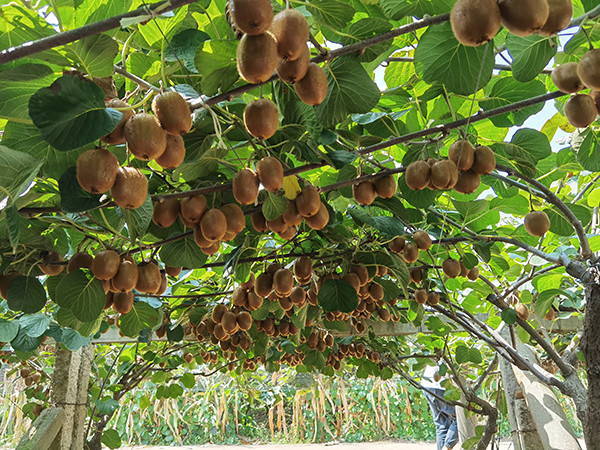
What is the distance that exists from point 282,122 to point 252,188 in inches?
9.6

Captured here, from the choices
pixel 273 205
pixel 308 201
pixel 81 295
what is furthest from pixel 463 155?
pixel 81 295

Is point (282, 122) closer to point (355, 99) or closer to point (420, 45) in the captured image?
point (355, 99)

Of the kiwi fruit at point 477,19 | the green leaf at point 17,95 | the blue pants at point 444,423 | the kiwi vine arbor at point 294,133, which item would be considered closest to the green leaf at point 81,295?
the kiwi vine arbor at point 294,133

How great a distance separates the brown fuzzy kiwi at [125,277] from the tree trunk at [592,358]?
4.69ft

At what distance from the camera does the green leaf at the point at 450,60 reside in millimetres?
961

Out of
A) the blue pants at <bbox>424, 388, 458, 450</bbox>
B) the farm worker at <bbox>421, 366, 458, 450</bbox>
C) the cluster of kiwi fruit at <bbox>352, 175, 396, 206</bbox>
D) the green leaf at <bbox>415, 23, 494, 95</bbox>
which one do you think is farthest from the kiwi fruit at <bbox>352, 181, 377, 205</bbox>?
the blue pants at <bbox>424, 388, 458, 450</bbox>

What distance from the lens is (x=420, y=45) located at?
97cm

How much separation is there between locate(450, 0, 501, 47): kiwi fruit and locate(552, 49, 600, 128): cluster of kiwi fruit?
0.20 metres

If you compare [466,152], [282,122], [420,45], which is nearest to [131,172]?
[282,122]

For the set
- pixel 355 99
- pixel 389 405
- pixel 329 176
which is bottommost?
pixel 389 405

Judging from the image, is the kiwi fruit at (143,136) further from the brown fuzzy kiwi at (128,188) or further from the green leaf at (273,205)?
the green leaf at (273,205)

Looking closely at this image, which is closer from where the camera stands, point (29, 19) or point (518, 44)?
point (29, 19)

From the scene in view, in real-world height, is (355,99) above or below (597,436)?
above

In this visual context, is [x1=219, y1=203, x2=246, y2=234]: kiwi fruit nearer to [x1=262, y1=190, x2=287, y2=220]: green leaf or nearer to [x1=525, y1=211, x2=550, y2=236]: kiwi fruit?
[x1=262, y1=190, x2=287, y2=220]: green leaf
